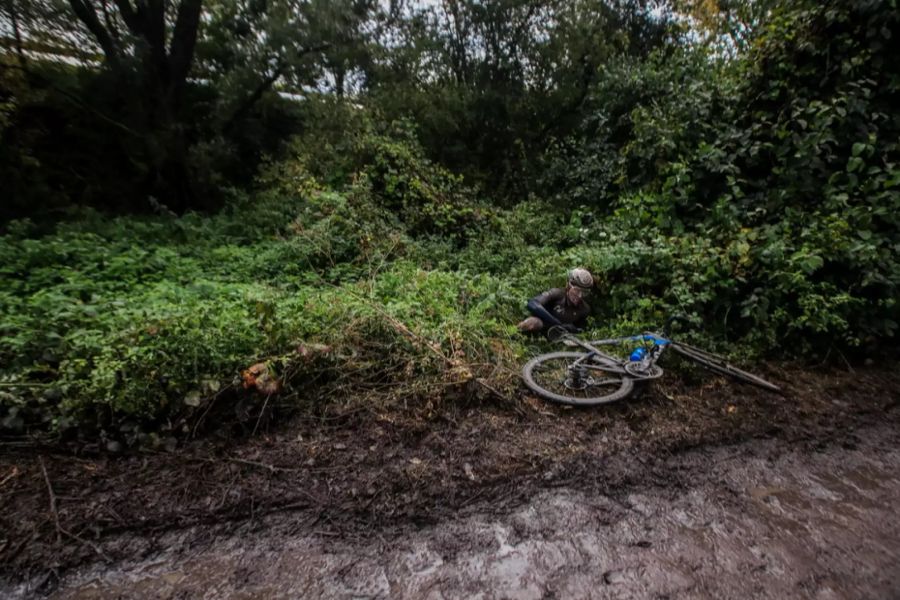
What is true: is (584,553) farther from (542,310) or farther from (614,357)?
(542,310)

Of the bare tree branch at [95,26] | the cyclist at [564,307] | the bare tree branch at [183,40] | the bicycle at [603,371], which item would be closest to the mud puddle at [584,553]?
the bicycle at [603,371]

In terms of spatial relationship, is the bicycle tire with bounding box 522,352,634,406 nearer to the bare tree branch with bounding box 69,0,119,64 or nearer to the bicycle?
the bicycle

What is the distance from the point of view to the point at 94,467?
9.73ft

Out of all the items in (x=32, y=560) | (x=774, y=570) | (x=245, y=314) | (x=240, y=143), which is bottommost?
(x=32, y=560)

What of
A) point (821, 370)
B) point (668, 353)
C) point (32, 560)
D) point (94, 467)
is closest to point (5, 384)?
point (94, 467)

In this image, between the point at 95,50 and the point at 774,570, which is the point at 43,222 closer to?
the point at 95,50

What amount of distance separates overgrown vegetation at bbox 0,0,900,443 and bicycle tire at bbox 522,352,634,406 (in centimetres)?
21

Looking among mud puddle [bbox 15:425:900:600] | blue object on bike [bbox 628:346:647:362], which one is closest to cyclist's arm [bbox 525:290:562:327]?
A: blue object on bike [bbox 628:346:647:362]

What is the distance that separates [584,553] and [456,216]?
6555 millimetres

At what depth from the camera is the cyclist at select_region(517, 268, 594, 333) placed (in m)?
5.05

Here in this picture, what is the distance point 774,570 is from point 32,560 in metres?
4.04

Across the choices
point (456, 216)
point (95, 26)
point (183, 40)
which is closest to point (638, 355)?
point (456, 216)

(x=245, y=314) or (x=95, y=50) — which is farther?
(x=95, y=50)

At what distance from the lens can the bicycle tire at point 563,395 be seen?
3990 mm
